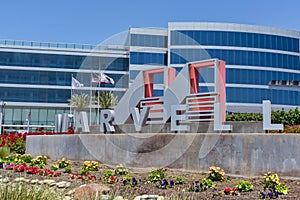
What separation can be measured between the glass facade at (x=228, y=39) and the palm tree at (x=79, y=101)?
15902mm

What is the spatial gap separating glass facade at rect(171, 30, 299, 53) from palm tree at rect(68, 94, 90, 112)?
52.2 ft

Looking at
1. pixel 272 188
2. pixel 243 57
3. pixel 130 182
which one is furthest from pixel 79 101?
pixel 272 188

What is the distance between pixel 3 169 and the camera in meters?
14.5

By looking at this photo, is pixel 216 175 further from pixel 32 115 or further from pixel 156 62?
pixel 32 115

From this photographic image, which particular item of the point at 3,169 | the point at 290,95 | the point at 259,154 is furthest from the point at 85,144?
the point at 290,95

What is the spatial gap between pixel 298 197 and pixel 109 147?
783 cm

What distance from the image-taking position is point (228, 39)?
58.0 m

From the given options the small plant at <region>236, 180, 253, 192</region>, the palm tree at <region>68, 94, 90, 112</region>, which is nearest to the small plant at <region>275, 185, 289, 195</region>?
the small plant at <region>236, 180, 253, 192</region>

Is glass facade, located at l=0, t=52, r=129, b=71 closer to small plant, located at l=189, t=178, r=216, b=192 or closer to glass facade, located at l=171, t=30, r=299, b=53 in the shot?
glass facade, located at l=171, t=30, r=299, b=53

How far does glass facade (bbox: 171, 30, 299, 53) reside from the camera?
5759 centimetres

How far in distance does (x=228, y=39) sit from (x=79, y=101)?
80.0 feet

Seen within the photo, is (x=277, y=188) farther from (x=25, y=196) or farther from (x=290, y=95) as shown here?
(x=290, y=95)

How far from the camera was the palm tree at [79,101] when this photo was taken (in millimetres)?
59719

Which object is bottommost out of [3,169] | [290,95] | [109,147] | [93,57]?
[3,169]
